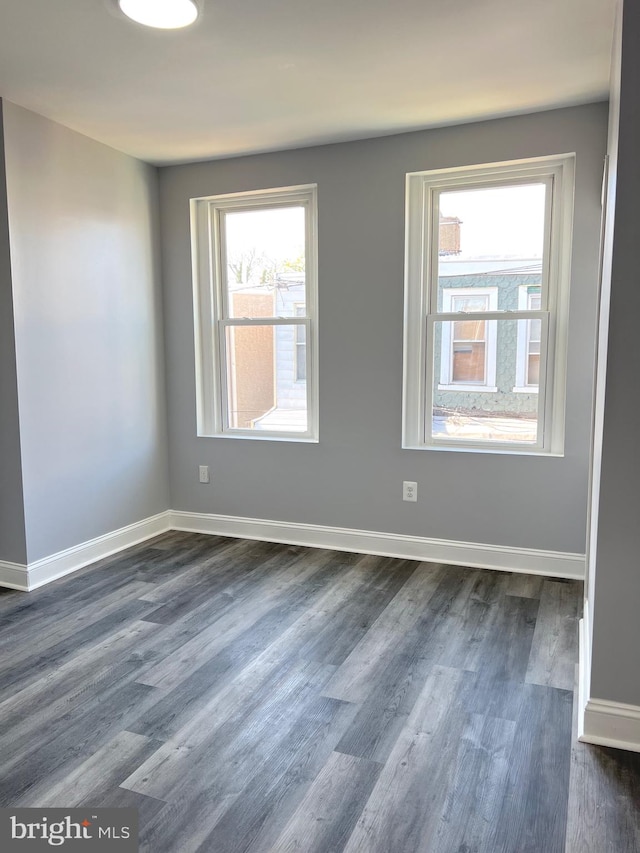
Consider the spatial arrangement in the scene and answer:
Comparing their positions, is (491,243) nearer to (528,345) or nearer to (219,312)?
(528,345)

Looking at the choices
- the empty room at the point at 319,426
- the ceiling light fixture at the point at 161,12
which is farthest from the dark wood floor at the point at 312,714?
the ceiling light fixture at the point at 161,12

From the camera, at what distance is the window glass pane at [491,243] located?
11.2 feet

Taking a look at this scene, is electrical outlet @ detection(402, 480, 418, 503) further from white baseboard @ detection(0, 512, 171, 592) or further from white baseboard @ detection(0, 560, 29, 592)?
white baseboard @ detection(0, 560, 29, 592)

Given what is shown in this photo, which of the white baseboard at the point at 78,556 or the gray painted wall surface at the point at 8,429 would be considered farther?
the white baseboard at the point at 78,556

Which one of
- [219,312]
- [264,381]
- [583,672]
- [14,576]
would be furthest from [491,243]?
[14,576]

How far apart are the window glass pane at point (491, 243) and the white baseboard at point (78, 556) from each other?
2.44 metres

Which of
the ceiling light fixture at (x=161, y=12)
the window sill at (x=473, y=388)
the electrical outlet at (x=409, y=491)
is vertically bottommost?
the electrical outlet at (x=409, y=491)

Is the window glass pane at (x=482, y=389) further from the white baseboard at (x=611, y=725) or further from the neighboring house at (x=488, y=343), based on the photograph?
the white baseboard at (x=611, y=725)

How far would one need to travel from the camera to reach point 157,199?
A: 4.14 m

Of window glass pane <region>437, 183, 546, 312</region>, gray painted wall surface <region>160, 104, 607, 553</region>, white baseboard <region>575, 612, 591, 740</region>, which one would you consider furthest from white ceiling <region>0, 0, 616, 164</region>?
white baseboard <region>575, 612, 591, 740</region>

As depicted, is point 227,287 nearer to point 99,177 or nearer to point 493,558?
point 99,177

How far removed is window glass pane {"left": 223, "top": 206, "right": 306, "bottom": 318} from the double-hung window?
78 centimetres

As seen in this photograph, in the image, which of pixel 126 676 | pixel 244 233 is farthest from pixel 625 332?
pixel 244 233

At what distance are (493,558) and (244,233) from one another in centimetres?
265
